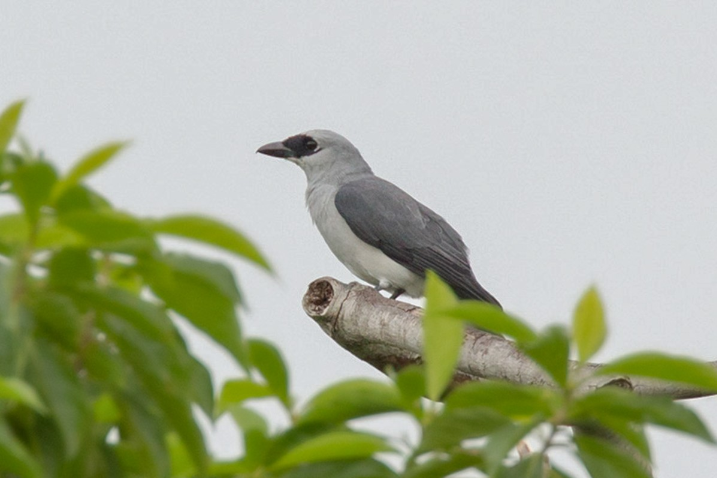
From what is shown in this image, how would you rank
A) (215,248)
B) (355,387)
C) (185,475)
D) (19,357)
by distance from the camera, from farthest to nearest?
1. (185,475)
2. (355,387)
3. (215,248)
4. (19,357)

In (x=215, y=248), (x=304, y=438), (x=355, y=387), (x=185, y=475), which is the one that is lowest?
(x=185, y=475)

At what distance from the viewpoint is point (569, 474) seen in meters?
1.62

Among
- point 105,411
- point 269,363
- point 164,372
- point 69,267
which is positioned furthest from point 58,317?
point 269,363

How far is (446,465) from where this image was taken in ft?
4.99

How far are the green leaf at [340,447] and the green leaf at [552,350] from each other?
10.0 inches

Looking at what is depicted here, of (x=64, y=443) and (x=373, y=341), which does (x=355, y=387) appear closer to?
(x=64, y=443)

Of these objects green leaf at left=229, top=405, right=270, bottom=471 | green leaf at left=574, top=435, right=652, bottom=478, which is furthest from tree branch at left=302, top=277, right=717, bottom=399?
green leaf at left=229, top=405, right=270, bottom=471

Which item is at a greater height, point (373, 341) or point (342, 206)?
point (342, 206)

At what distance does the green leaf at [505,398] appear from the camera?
4.80 feet

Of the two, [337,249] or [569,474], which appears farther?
[337,249]

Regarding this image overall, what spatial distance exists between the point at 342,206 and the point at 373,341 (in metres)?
4.90

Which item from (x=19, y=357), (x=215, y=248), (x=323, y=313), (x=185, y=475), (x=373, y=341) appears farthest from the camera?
(x=323, y=313)

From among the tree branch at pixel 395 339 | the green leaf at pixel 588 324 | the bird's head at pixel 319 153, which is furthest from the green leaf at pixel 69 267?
the bird's head at pixel 319 153

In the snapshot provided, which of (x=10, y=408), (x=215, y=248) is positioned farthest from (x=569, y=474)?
(x=10, y=408)
